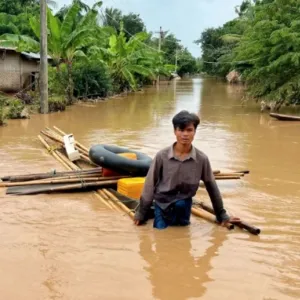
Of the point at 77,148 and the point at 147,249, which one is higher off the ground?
the point at 77,148

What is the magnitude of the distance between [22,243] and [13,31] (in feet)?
91.5

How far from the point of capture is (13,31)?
3019 centimetres

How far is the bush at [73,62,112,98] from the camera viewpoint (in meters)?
22.8

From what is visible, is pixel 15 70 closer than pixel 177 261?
No

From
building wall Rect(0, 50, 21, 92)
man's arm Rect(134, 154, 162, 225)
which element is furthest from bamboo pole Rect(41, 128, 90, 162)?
building wall Rect(0, 50, 21, 92)

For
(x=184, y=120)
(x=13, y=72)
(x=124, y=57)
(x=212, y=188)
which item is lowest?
(x=212, y=188)

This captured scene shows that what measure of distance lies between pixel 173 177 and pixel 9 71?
59.6 ft

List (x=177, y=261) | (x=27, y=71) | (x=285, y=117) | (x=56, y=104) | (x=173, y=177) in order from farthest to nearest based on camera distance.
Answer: (x=27, y=71)
(x=56, y=104)
(x=285, y=117)
(x=173, y=177)
(x=177, y=261)

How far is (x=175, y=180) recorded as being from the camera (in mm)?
4898

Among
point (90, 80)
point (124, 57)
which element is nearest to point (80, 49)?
point (90, 80)

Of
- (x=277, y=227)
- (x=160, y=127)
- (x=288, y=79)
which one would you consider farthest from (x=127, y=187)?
(x=288, y=79)

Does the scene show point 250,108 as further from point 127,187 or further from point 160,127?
point 127,187

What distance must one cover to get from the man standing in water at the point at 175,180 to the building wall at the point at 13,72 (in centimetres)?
1730

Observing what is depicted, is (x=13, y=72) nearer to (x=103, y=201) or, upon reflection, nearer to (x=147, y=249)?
(x=103, y=201)
